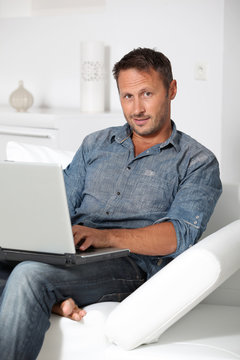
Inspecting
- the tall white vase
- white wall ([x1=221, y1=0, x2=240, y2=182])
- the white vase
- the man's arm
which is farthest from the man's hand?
the white vase

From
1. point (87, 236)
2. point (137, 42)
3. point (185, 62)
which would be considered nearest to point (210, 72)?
point (185, 62)

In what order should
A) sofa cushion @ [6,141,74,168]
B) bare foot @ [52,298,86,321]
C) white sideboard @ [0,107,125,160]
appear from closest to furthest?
bare foot @ [52,298,86,321] < sofa cushion @ [6,141,74,168] < white sideboard @ [0,107,125,160]

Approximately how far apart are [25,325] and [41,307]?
8cm

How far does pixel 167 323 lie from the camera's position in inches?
65.7

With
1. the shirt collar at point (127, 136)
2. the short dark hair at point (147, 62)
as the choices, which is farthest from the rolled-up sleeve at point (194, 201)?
the short dark hair at point (147, 62)

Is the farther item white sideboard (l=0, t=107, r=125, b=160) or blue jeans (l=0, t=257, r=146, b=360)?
white sideboard (l=0, t=107, r=125, b=160)

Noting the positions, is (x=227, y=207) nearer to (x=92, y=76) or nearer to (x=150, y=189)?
(x=150, y=189)

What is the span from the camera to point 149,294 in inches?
64.8

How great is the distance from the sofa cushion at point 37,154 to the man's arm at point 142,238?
22.6 inches

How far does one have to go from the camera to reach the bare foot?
179cm

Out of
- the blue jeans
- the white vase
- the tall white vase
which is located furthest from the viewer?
the white vase

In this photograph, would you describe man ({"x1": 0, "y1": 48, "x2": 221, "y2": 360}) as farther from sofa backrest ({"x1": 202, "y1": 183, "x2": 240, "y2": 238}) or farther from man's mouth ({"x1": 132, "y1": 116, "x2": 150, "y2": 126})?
sofa backrest ({"x1": 202, "y1": 183, "x2": 240, "y2": 238})

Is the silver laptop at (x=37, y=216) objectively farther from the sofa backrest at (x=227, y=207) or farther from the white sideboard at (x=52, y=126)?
the white sideboard at (x=52, y=126)

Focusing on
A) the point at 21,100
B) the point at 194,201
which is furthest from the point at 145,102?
the point at 21,100
